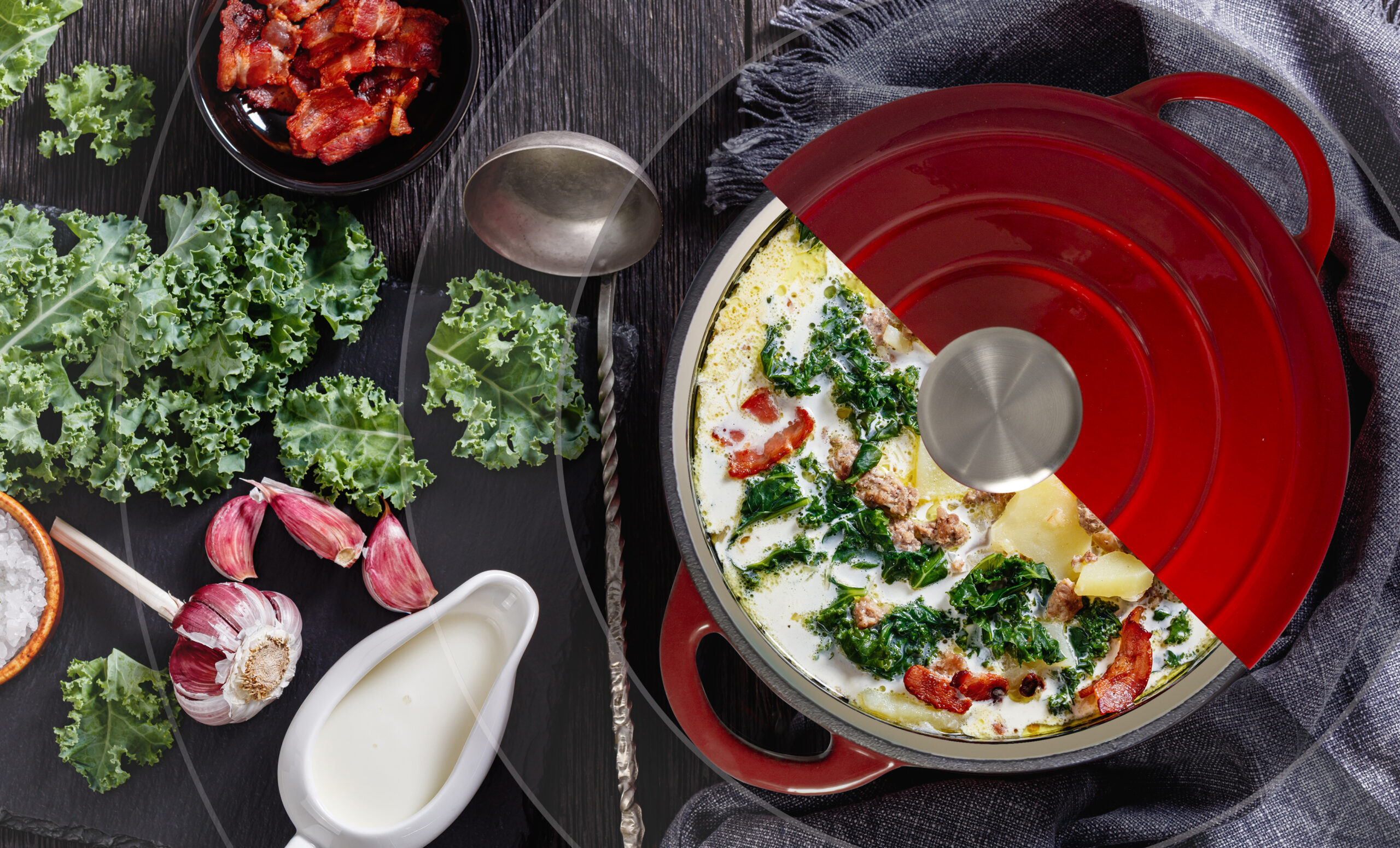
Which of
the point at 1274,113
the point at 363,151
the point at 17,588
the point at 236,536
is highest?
the point at 1274,113

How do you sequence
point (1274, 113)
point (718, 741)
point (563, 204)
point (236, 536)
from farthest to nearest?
point (236, 536)
point (563, 204)
point (718, 741)
point (1274, 113)

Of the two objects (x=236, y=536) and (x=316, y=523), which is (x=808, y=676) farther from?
(x=236, y=536)

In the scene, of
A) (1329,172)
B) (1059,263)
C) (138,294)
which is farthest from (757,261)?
(138,294)

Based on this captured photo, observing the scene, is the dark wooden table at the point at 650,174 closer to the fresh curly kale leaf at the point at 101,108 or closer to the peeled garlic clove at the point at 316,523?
the fresh curly kale leaf at the point at 101,108

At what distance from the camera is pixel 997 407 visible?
100 centimetres

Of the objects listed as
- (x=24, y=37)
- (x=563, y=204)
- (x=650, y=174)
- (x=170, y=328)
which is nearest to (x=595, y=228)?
(x=563, y=204)

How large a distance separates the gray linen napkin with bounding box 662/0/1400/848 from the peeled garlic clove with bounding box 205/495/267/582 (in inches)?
27.4

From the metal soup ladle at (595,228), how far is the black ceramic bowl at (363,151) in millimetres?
206

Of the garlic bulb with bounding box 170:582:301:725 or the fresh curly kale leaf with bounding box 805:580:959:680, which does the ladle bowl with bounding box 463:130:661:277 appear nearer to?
the fresh curly kale leaf with bounding box 805:580:959:680

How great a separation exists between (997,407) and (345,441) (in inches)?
34.0

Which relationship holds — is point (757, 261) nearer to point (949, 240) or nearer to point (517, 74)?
point (949, 240)

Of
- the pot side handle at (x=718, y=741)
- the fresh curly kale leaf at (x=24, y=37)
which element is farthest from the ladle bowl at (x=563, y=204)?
the fresh curly kale leaf at (x=24, y=37)

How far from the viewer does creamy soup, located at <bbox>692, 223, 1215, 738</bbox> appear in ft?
3.25

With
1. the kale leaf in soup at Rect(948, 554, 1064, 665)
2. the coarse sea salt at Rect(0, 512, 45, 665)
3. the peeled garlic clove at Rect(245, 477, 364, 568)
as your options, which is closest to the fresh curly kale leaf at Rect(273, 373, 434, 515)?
the peeled garlic clove at Rect(245, 477, 364, 568)
